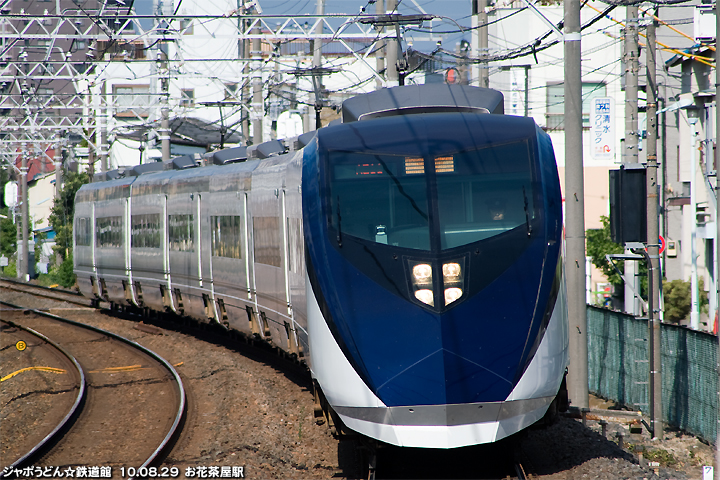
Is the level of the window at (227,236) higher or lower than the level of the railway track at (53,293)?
higher

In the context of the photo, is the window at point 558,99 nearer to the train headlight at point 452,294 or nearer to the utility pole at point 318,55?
the utility pole at point 318,55

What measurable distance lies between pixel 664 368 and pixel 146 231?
11814mm

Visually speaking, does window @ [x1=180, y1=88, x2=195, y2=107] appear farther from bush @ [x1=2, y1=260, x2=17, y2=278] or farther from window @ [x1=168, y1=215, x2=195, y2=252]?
bush @ [x1=2, y1=260, x2=17, y2=278]

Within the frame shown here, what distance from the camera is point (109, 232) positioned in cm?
2333

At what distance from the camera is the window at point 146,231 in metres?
19.9

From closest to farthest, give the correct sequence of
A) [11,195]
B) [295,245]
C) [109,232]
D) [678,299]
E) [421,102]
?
[421,102]
[295,245]
[109,232]
[678,299]
[11,195]

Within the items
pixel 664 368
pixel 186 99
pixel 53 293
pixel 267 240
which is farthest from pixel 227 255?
pixel 53 293

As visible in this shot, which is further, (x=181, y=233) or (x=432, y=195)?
(x=181, y=233)

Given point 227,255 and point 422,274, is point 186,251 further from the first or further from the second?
point 422,274

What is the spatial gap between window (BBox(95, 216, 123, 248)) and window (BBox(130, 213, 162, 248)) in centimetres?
95

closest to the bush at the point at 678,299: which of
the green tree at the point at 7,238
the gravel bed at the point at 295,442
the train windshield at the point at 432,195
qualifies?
the gravel bed at the point at 295,442

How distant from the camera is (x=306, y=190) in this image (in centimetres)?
877

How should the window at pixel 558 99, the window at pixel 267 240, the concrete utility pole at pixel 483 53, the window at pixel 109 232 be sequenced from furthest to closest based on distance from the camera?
the window at pixel 558 99 < the window at pixel 109 232 < the concrete utility pole at pixel 483 53 < the window at pixel 267 240

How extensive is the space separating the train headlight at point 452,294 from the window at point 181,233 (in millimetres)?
10603
